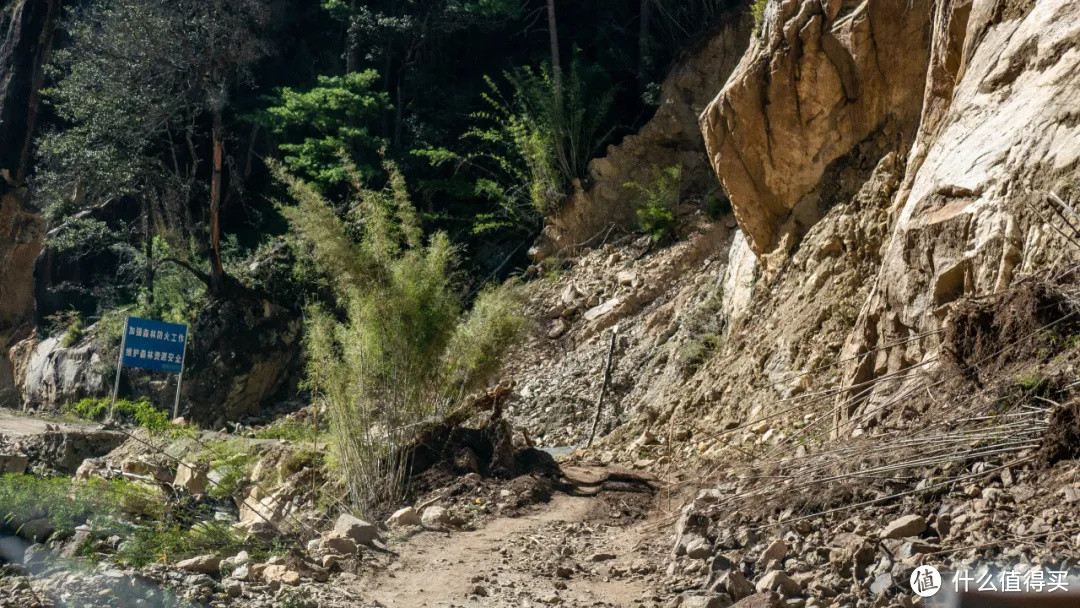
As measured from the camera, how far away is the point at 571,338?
15.3 metres

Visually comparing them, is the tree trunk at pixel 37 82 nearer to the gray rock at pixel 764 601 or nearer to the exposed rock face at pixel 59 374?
the exposed rock face at pixel 59 374

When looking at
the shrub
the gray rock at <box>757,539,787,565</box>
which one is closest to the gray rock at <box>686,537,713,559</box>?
the gray rock at <box>757,539,787,565</box>

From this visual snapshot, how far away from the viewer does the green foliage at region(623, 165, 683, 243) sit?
15.8 m

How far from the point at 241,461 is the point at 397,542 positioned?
13.0 feet

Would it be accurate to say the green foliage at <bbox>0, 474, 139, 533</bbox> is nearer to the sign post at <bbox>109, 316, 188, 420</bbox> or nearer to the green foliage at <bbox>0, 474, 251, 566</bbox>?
the green foliage at <bbox>0, 474, 251, 566</bbox>

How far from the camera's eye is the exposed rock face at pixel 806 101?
29.5ft

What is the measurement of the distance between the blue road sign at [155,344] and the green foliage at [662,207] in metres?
7.22

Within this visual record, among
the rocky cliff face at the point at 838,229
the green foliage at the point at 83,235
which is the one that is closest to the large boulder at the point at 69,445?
the rocky cliff face at the point at 838,229

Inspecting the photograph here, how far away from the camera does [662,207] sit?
15.9m

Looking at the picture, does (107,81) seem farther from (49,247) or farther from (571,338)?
(571,338)

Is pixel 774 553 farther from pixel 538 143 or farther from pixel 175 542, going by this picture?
pixel 538 143

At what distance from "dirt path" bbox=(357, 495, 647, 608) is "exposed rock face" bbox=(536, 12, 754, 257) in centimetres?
978

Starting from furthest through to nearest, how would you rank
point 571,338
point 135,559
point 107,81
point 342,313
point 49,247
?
point 49,247 < point 107,81 < point 342,313 < point 571,338 < point 135,559

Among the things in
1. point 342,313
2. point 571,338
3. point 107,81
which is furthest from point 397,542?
point 107,81
